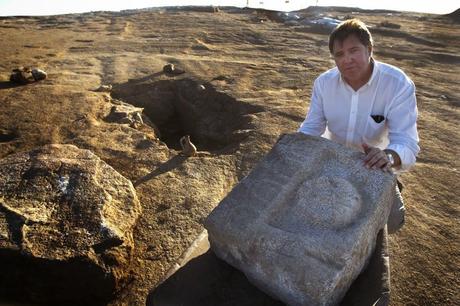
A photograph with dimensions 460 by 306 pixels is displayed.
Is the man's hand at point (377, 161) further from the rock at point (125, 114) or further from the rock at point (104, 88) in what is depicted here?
the rock at point (104, 88)

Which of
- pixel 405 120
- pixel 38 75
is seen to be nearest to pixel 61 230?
pixel 405 120

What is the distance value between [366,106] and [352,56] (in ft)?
1.19

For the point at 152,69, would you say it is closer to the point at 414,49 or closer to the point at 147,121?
the point at 147,121

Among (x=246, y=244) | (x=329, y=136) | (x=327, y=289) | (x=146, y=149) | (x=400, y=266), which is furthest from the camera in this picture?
(x=146, y=149)

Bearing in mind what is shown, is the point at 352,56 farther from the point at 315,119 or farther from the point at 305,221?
the point at 305,221

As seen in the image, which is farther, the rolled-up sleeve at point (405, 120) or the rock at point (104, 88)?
the rock at point (104, 88)

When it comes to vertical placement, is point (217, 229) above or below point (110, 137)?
above

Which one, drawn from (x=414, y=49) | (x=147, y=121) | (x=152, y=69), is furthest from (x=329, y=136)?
(x=414, y=49)

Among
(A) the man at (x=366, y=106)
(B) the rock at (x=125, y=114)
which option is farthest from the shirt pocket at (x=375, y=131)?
(B) the rock at (x=125, y=114)

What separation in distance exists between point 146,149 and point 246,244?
227 cm

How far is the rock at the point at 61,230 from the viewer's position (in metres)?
2.00

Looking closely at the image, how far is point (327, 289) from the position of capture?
1488 millimetres

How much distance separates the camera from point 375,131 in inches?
95.7

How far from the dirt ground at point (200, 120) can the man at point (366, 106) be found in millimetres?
748
